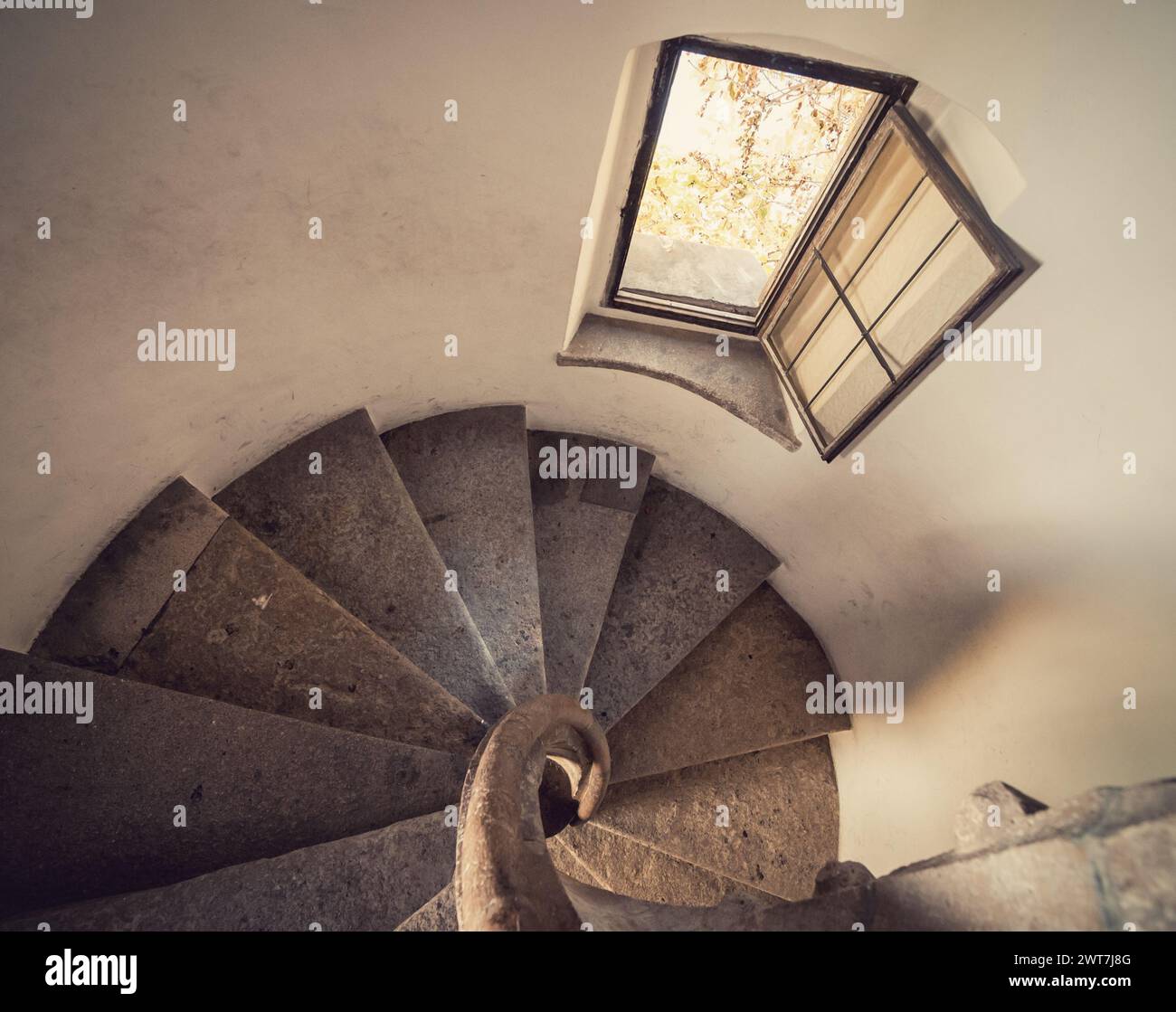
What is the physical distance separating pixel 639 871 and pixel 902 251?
326 cm

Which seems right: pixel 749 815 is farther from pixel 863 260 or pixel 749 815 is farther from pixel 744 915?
pixel 863 260

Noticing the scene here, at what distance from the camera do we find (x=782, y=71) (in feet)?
6.91

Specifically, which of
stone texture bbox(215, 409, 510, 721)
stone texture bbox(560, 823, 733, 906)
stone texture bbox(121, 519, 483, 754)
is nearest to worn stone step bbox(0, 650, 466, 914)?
stone texture bbox(121, 519, 483, 754)

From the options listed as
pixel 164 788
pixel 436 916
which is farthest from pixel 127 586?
pixel 436 916

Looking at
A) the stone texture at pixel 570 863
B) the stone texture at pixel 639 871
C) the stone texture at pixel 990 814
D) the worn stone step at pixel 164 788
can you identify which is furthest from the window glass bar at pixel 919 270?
the stone texture at pixel 570 863

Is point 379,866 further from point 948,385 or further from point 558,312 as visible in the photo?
point 948,385

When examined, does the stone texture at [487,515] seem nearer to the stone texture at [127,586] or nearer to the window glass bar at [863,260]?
the stone texture at [127,586]

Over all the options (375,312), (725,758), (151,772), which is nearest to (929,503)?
(725,758)

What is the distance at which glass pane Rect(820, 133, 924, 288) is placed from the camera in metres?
2.14

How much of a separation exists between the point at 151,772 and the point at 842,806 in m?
3.49

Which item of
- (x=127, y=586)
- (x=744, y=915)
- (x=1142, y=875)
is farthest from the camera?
(x=127, y=586)

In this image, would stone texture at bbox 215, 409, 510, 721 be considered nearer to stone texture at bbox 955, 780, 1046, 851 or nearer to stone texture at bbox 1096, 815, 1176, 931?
stone texture at bbox 955, 780, 1046, 851

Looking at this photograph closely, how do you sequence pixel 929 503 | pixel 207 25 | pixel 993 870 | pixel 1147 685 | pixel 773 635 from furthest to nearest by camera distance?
pixel 773 635 < pixel 929 503 < pixel 1147 685 < pixel 207 25 < pixel 993 870

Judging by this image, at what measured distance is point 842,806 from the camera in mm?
3986
